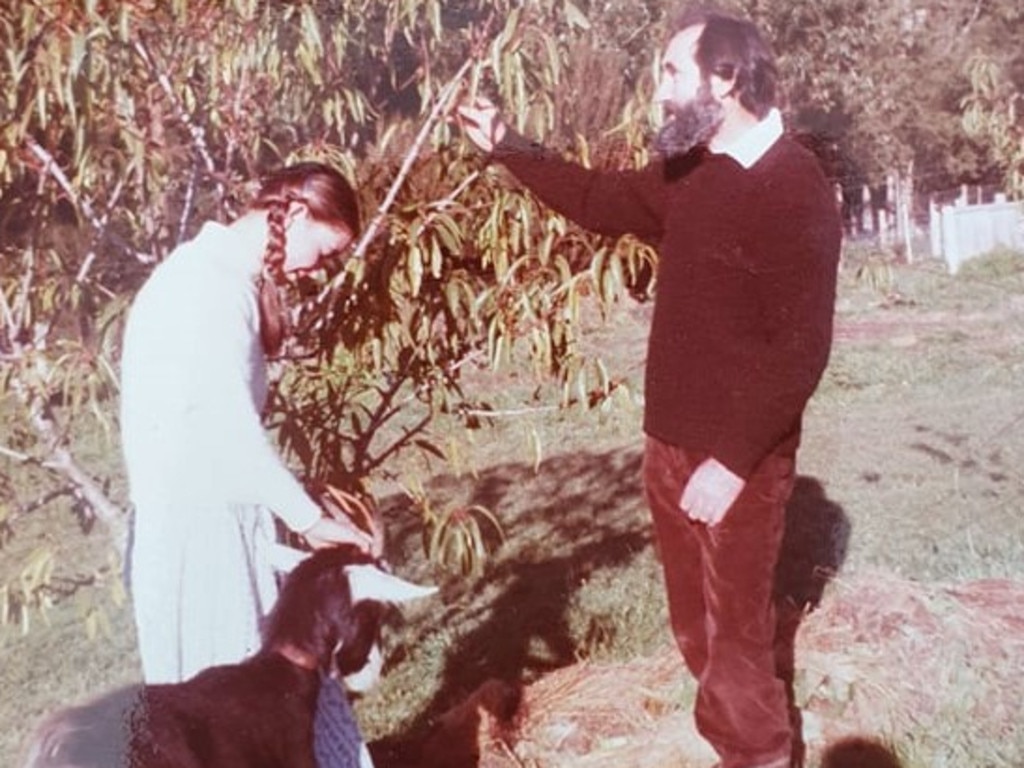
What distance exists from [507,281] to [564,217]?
14cm

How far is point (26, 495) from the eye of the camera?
2.04 m

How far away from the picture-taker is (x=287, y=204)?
5.28 feet

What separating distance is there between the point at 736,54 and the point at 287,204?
2.36ft

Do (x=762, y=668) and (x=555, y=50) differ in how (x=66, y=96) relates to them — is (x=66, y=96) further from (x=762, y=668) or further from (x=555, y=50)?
(x=762, y=668)

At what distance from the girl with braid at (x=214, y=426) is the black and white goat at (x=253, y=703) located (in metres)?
0.03

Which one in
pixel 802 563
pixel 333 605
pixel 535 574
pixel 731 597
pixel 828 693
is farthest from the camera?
pixel 802 563

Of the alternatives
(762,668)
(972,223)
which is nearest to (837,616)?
(762,668)

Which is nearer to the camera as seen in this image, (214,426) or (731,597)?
(214,426)

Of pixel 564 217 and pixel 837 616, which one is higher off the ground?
pixel 564 217

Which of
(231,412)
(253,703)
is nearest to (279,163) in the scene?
(231,412)

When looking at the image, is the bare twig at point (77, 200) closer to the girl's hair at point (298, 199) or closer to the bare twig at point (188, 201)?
the bare twig at point (188, 201)

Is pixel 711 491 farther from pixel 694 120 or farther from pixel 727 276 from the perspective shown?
pixel 694 120

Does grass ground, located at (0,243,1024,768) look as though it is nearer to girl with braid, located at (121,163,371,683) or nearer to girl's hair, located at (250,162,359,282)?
girl with braid, located at (121,163,371,683)

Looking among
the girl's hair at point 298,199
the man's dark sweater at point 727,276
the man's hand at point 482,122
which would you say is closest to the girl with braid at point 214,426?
the girl's hair at point 298,199
